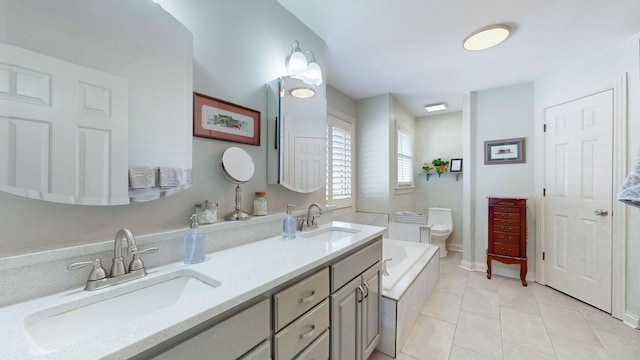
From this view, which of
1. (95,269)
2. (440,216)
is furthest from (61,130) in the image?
(440,216)

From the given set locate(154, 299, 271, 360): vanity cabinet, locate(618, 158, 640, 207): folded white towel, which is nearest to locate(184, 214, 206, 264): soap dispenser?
locate(154, 299, 271, 360): vanity cabinet

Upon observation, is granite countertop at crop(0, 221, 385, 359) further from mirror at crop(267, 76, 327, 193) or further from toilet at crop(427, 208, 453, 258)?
toilet at crop(427, 208, 453, 258)

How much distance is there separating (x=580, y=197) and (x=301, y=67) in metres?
3.02

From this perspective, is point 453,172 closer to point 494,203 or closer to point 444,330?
point 494,203

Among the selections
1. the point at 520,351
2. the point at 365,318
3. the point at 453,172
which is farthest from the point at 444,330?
the point at 453,172

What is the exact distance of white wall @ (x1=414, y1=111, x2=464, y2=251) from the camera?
4113 millimetres

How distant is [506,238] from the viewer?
2.89 meters

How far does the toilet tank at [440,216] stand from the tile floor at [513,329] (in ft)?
4.58

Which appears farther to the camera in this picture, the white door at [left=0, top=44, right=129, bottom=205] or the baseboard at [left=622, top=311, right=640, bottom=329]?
the baseboard at [left=622, top=311, right=640, bottom=329]

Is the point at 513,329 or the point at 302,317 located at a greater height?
the point at 302,317

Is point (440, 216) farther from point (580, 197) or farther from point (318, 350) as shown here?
point (318, 350)

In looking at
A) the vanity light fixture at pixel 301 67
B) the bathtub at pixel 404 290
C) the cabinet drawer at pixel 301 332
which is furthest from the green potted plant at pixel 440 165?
the cabinet drawer at pixel 301 332

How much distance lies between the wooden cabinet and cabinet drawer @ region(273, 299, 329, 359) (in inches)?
108

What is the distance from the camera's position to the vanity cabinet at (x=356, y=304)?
1244mm
